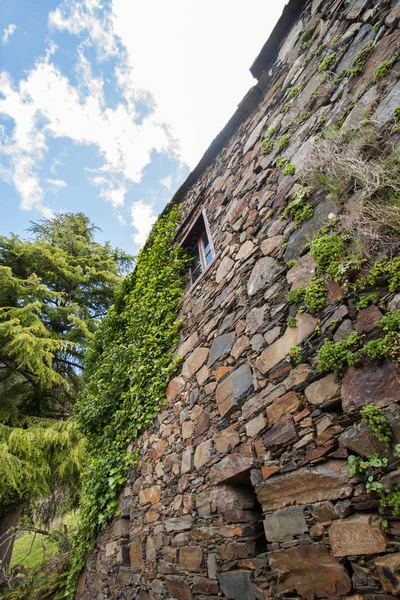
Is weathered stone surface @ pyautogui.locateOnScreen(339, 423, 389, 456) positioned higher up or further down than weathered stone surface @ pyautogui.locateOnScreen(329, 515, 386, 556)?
higher up

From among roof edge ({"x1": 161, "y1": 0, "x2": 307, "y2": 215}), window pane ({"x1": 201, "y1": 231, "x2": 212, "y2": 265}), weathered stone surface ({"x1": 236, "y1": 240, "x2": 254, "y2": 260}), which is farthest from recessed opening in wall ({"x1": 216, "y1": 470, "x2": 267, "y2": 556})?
roof edge ({"x1": 161, "y1": 0, "x2": 307, "y2": 215})

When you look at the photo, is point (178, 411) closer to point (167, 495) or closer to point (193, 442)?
point (193, 442)

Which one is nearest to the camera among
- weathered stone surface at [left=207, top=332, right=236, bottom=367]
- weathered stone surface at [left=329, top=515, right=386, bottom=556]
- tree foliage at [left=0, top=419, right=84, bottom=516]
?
weathered stone surface at [left=329, top=515, right=386, bottom=556]

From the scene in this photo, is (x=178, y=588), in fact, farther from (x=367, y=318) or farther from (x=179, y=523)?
(x=367, y=318)

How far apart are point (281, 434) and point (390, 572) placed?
0.85m

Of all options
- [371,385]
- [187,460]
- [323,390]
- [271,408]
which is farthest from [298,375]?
[187,460]

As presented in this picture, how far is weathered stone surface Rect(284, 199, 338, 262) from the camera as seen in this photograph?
2363mm

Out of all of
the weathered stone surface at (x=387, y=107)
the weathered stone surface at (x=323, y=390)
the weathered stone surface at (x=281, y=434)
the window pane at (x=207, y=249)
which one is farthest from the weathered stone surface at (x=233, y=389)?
the window pane at (x=207, y=249)

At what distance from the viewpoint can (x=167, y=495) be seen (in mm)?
3344

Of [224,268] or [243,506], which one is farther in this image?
[224,268]

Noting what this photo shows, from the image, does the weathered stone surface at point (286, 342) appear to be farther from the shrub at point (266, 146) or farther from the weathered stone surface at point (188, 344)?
the shrub at point (266, 146)

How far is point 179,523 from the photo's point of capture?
3029 millimetres

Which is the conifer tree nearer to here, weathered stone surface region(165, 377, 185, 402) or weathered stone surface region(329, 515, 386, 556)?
weathered stone surface region(165, 377, 185, 402)

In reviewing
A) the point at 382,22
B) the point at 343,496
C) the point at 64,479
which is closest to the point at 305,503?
the point at 343,496
